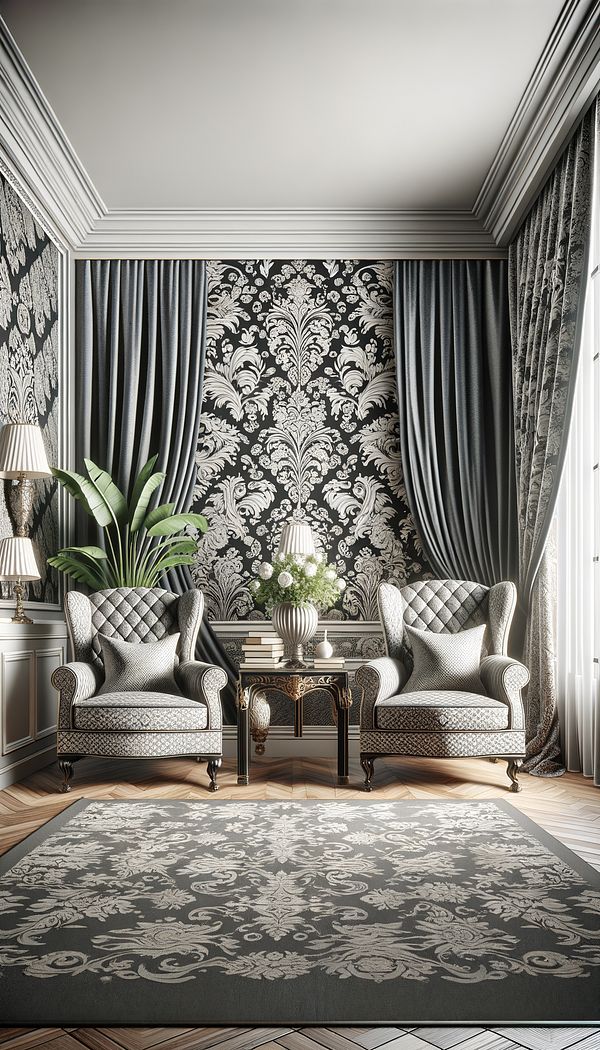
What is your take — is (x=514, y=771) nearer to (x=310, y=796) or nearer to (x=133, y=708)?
(x=310, y=796)

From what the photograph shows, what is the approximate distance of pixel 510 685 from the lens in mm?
3701

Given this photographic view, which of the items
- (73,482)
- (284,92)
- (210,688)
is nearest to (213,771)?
(210,688)

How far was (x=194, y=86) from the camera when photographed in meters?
3.85

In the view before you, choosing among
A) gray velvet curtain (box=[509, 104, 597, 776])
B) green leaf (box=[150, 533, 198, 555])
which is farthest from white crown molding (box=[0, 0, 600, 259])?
green leaf (box=[150, 533, 198, 555])

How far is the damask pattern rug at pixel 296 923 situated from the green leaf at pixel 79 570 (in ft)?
5.79

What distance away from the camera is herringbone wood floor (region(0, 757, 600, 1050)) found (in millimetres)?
1500

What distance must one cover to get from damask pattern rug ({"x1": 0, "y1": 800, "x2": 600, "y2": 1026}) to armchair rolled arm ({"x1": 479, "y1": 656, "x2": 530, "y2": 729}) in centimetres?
64

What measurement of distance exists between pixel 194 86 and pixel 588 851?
3.58 metres

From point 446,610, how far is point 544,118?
244 centimetres

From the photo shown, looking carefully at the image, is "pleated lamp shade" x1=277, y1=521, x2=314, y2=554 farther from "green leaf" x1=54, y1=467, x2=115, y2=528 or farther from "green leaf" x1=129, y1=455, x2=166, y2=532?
"green leaf" x1=54, y1=467, x2=115, y2=528

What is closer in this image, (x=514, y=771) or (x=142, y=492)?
(x=514, y=771)

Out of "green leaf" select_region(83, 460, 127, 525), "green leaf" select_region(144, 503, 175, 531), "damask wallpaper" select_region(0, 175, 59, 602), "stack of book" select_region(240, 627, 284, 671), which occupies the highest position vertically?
"damask wallpaper" select_region(0, 175, 59, 602)

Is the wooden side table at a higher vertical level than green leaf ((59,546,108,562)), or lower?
lower

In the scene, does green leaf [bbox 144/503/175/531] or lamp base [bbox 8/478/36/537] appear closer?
lamp base [bbox 8/478/36/537]
